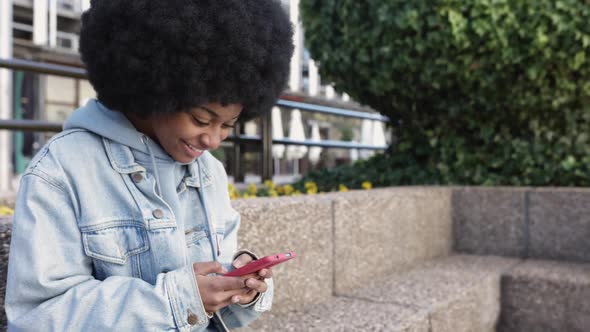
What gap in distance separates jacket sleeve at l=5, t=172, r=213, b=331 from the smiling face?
0.26 metres

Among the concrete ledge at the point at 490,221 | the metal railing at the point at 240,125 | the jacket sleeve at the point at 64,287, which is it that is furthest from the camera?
the concrete ledge at the point at 490,221

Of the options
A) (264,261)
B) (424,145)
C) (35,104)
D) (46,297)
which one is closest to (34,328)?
(46,297)

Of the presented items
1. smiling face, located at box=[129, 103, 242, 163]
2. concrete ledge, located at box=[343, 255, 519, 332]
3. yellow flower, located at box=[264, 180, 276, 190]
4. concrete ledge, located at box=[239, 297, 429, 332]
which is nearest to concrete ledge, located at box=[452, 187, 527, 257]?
concrete ledge, located at box=[343, 255, 519, 332]

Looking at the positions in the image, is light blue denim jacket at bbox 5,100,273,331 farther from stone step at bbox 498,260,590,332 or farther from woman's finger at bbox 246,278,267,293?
stone step at bbox 498,260,590,332

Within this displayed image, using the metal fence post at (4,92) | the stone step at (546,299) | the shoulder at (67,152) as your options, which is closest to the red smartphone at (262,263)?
the shoulder at (67,152)

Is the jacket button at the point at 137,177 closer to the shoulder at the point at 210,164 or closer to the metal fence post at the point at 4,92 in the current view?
the shoulder at the point at 210,164

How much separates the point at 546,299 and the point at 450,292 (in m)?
0.78

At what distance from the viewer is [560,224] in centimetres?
348

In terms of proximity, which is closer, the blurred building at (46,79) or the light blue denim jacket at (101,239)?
the light blue denim jacket at (101,239)

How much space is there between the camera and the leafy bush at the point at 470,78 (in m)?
3.41

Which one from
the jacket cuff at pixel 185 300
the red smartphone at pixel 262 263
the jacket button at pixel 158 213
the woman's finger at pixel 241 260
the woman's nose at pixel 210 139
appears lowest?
the jacket cuff at pixel 185 300

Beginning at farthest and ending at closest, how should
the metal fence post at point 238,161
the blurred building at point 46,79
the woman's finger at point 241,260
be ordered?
the blurred building at point 46,79
the metal fence post at point 238,161
the woman's finger at point 241,260

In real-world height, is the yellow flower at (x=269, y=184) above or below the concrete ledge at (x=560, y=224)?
above

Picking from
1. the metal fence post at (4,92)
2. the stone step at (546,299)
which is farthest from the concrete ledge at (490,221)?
the metal fence post at (4,92)
